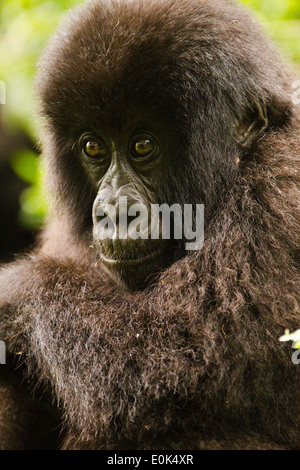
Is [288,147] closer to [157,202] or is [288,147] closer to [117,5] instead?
[157,202]

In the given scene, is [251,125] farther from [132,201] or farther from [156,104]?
[132,201]

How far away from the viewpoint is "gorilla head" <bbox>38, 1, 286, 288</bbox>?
9.09ft

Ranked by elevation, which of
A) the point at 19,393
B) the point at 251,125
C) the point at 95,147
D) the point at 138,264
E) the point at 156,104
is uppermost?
the point at 156,104

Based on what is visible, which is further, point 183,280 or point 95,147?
point 95,147

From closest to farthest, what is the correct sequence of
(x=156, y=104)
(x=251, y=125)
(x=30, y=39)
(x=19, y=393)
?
(x=156, y=104)
(x=251, y=125)
(x=19, y=393)
(x=30, y=39)

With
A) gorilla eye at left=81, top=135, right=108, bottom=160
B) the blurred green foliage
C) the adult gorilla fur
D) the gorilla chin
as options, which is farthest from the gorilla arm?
the blurred green foliage

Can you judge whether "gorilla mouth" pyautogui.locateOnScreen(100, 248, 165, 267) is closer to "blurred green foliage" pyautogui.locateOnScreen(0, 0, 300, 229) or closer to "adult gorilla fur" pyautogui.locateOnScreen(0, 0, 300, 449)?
"adult gorilla fur" pyautogui.locateOnScreen(0, 0, 300, 449)

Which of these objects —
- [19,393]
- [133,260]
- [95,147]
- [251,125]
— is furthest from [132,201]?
[19,393]

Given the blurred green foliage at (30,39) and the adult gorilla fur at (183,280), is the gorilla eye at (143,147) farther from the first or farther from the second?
the blurred green foliage at (30,39)

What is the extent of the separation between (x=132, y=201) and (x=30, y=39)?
2665 millimetres

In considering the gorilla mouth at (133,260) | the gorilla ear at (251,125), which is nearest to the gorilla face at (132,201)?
the gorilla mouth at (133,260)

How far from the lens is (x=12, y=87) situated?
15.3 feet

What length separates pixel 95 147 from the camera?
3084mm
